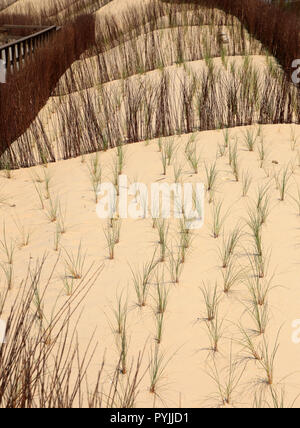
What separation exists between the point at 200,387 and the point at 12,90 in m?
3.39

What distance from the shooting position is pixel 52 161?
14.7 feet

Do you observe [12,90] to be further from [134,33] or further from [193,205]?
[134,33]

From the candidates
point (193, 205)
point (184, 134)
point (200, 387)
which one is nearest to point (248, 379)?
point (200, 387)

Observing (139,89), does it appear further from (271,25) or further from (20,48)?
(271,25)

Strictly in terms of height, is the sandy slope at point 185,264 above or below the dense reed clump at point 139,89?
below

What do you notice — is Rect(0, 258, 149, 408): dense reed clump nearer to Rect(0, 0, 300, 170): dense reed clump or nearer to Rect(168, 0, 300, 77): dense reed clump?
Rect(0, 0, 300, 170): dense reed clump

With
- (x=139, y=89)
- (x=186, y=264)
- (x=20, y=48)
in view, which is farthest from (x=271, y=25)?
(x=186, y=264)

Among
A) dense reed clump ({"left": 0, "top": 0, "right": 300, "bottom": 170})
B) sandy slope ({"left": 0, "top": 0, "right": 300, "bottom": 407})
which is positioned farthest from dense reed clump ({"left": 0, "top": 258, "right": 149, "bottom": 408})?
dense reed clump ({"left": 0, "top": 0, "right": 300, "bottom": 170})

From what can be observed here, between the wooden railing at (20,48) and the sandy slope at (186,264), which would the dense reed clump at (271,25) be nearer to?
the sandy slope at (186,264)

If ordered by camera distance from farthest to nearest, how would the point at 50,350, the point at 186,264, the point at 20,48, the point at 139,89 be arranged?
the point at 20,48
the point at 139,89
the point at 186,264
the point at 50,350

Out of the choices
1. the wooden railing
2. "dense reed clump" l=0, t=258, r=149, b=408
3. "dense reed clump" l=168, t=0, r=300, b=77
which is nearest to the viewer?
"dense reed clump" l=0, t=258, r=149, b=408

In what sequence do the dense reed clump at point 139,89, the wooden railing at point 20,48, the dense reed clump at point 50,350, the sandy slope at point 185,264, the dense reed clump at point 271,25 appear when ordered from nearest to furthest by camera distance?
the dense reed clump at point 50,350 → the sandy slope at point 185,264 → the dense reed clump at point 139,89 → the dense reed clump at point 271,25 → the wooden railing at point 20,48

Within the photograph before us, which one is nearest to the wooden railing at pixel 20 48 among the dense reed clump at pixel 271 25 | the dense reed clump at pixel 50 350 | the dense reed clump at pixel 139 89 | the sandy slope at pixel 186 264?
the dense reed clump at pixel 139 89

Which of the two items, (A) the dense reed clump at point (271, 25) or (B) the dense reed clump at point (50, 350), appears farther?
(A) the dense reed clump at point (271, 25)
